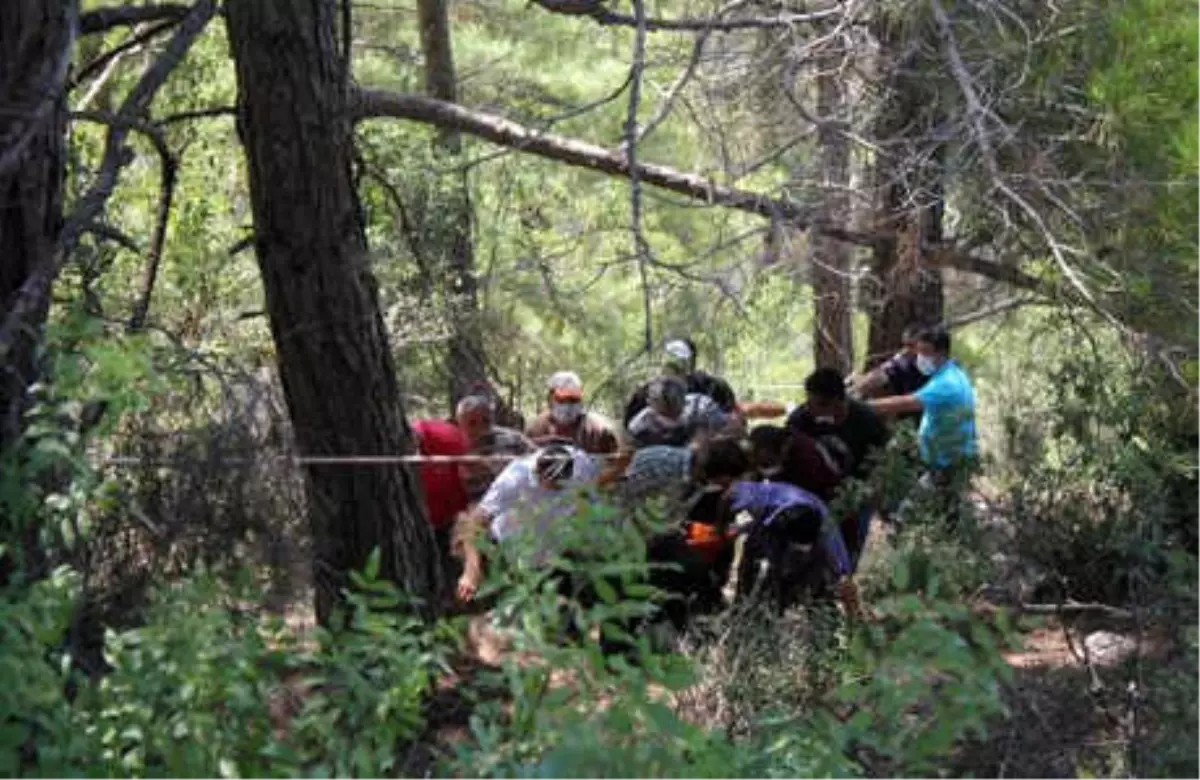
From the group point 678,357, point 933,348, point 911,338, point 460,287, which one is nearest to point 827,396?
point 678,357

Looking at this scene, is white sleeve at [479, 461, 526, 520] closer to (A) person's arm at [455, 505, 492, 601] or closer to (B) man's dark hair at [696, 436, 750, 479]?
(A) person's arm at [455, 505, 492, 601]

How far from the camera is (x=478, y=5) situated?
50.8 ft

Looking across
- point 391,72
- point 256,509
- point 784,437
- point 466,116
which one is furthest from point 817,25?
point 391,72

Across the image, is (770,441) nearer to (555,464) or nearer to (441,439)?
(441,439)

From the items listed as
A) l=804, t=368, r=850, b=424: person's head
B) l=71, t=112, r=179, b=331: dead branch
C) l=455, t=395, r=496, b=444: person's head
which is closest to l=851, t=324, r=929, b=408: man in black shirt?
l=804, t=368, r=850, b=424: person's head

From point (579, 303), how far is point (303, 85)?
982 cm

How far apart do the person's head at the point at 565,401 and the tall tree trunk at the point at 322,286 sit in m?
0.87

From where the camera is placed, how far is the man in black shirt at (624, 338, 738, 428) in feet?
29.0

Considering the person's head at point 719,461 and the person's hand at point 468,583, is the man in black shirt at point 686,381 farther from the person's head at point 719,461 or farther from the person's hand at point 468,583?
the person's hand at point 468,583

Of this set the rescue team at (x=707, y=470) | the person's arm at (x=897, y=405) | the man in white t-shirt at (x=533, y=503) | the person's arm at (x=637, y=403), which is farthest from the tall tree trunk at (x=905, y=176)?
the man in white t-shirt at (x=533, y=503)

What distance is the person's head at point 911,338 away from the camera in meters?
10.2

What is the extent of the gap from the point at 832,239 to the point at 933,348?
3.71ft

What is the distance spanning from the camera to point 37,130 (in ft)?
16.9

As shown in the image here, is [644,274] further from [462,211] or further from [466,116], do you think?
[462,211]
